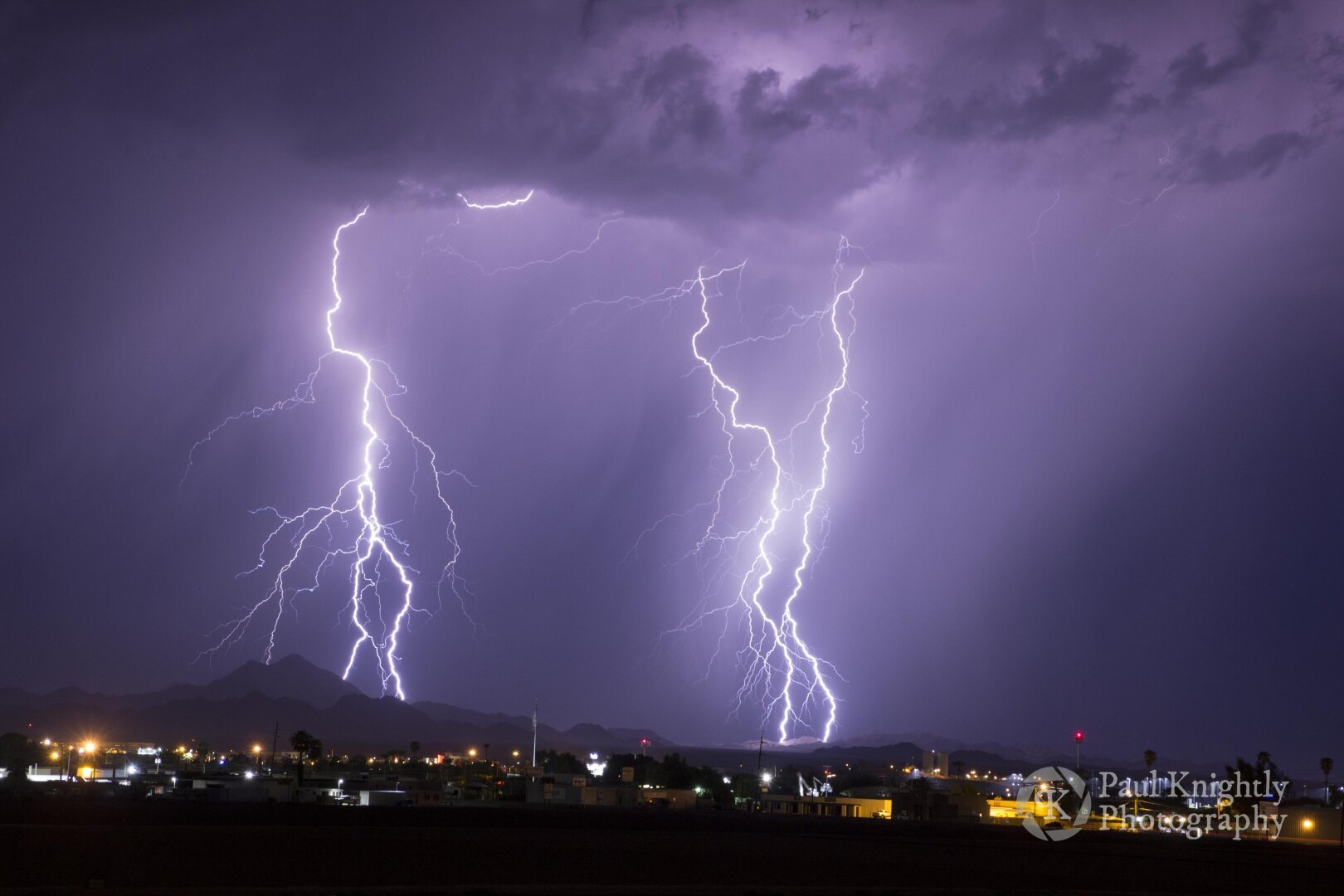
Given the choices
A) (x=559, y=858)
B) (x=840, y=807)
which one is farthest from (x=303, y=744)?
(x=559, y=858)

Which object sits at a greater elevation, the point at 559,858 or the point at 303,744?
the point at 559,858

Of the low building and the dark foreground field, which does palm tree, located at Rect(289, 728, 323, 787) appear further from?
the dark foreground field

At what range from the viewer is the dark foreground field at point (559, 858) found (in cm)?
2166

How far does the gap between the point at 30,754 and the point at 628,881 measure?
105m

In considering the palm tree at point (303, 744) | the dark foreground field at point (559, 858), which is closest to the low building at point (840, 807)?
the dark foreground field at point (559, 858)

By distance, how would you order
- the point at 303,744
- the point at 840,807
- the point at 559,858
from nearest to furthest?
the point at 559,858 → the point at 840,807 → the point at 303,744

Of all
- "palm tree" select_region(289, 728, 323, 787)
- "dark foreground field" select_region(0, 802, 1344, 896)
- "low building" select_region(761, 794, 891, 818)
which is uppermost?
"dark foreground field" select_region(0, 802, 1344, 896)

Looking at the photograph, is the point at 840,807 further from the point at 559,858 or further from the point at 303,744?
the point at 559,858

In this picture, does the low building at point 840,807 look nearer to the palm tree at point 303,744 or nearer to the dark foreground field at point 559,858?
the dark foreground field at point 559,858

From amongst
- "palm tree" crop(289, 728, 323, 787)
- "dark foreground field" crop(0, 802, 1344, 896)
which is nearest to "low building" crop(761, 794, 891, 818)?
"dark foreground field" crop(0, 802, 1344, 896)

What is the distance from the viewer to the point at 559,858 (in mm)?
29156

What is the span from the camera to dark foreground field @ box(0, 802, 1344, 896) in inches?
853

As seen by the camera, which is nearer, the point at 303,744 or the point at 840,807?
the point at 840,807

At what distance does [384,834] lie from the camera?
118ft
